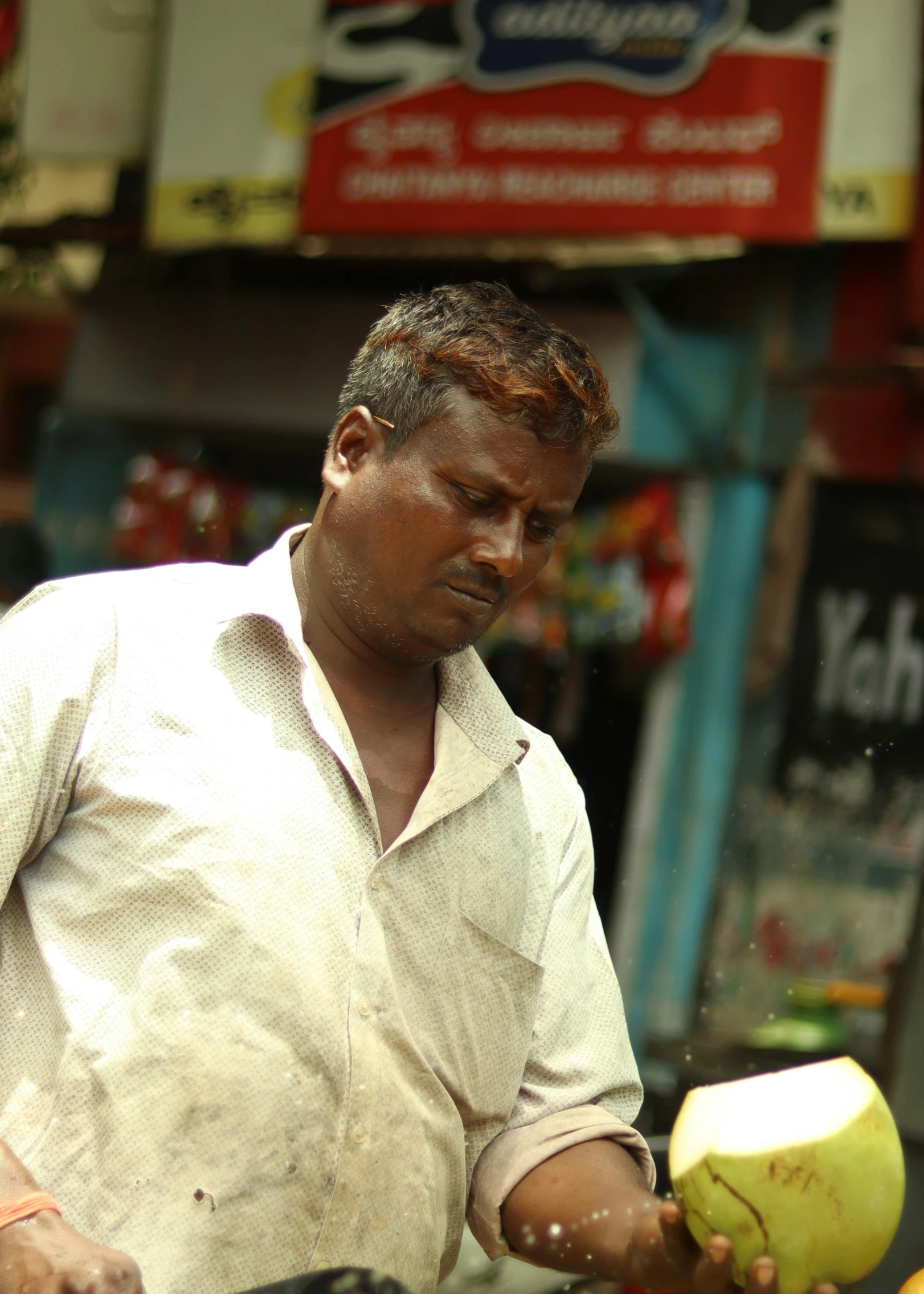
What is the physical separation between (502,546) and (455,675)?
25cm

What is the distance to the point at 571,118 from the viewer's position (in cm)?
480

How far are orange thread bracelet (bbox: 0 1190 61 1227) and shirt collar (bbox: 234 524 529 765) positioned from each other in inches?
22.5

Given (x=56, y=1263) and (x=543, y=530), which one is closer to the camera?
(x=56, y=1263)

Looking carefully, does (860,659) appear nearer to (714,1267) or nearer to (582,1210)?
(582,1210)

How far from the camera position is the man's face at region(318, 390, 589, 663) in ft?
5.06

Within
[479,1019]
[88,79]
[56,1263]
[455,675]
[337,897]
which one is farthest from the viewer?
[88,79]

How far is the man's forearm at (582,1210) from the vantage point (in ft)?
5.01

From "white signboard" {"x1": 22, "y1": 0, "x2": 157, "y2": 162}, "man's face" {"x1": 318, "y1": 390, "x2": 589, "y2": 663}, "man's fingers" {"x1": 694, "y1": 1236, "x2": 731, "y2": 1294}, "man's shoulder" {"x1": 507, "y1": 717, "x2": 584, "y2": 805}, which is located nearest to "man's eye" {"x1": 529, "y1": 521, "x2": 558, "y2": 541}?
"man's face" {"x1": 318, "y1": 390, "x2": 589, "y2": 663}

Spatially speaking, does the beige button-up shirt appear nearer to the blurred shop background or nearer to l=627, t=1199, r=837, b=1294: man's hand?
l=627, t=1199, r=837, b=1294: man's hand

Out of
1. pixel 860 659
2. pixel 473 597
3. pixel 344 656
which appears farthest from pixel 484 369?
pixel 860 659

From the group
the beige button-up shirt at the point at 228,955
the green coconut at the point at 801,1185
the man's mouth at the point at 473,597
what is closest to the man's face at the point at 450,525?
the man's mouth at the point at 473,597

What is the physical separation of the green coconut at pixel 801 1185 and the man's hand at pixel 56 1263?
1.65ft

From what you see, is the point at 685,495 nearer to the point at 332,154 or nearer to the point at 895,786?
the point at 895,786

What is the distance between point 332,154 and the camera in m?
5.13
